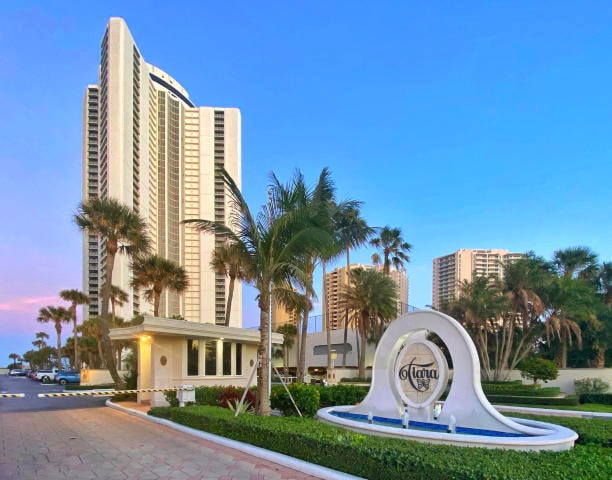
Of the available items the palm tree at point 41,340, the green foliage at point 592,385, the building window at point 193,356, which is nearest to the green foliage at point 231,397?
the building window at point 193,356

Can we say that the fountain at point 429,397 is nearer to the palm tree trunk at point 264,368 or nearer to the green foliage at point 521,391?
the palm tree trunk at point 264,368

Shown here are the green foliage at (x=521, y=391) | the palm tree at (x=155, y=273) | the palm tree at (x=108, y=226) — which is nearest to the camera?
the palm tree at (x=108, y=226)

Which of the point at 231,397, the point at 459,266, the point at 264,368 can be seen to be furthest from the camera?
the point at 459,266

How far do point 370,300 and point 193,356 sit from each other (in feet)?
72.2

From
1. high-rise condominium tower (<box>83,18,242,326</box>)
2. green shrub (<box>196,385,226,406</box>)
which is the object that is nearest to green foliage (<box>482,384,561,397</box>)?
green shrub (<box>196,385,226,406</box>)

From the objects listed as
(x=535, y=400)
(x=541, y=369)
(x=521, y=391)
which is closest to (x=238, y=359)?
(x=535, y=400)

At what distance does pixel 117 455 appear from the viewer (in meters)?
10.1

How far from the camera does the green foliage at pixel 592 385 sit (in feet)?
105

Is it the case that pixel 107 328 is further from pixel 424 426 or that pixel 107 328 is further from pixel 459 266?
pixel 459 266

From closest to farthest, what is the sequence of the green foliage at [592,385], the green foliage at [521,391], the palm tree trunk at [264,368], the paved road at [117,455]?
the paved road at [117,455]
the palm tree trunk at [264,368]
the green foliage at [521,391]
the green foliage at [592,385]

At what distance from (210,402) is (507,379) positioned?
29.9m

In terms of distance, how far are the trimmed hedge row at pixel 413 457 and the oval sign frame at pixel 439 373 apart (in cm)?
440

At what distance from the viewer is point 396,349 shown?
48.5 feet

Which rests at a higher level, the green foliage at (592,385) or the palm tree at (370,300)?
the palm tree at (370,300)
